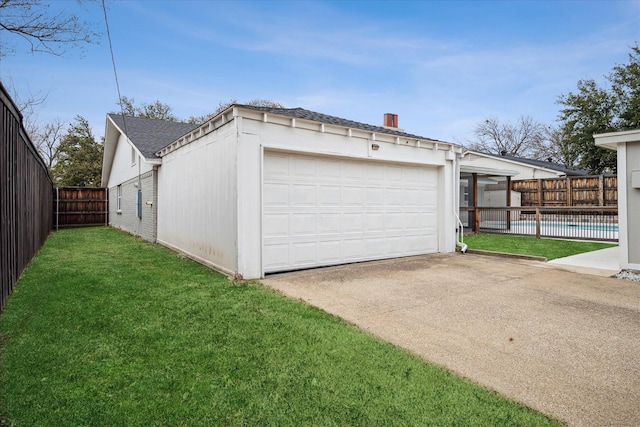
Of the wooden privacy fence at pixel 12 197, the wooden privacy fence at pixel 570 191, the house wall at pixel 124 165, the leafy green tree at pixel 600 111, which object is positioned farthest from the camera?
the leafy green tree at pixel 600 111

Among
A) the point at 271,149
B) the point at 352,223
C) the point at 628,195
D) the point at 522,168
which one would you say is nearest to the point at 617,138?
the point at 628,195

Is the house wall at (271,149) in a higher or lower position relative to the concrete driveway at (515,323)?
higher

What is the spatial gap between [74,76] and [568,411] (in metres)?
14.7

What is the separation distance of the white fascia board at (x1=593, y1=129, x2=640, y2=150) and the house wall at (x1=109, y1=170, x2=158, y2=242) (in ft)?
39.0

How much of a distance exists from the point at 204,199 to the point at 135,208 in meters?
7.73

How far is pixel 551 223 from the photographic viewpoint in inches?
542

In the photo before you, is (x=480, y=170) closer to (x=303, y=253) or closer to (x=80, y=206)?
(x=303, y=253)

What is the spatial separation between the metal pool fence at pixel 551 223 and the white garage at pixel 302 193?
14.8 feet

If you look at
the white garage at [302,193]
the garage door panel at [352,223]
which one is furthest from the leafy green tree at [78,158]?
the garage door panel at [352,223]

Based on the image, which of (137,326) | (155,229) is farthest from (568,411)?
(155,229)

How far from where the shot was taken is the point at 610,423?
7.44 ft

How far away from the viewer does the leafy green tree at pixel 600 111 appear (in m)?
21.3

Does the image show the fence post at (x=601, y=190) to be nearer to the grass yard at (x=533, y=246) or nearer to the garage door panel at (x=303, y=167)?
the grass yard at (x=533, y=246)

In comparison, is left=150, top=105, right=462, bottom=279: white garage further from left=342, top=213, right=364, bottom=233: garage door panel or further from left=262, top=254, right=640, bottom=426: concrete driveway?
left=262, top=254, right=640, bottom=426: concrete driveway
